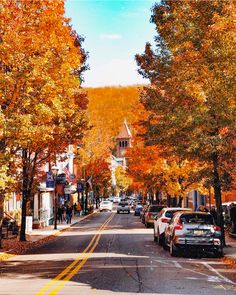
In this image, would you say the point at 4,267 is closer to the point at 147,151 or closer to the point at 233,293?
the point at 233,293

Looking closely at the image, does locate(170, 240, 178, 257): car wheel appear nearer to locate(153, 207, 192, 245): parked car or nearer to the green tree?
locate(153, 207, 192, 245): parked car

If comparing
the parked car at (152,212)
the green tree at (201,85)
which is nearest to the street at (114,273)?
the green tree at (201,85)

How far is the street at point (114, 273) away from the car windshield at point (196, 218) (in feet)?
4.43

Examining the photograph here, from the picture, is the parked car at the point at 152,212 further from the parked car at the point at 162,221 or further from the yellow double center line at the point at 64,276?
the yellow double center line at the point at 64,276

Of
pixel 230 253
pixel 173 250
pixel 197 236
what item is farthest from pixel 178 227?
pixel 230 253

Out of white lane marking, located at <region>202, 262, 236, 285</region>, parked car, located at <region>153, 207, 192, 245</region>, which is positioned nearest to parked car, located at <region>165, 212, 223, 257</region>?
white lane marking, located at <region>202, 262, 236, 285</region>

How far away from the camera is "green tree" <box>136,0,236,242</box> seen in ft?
68.2

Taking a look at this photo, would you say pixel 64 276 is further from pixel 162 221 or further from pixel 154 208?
pixel 154 208

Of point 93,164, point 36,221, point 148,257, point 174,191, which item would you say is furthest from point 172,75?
point 93,164

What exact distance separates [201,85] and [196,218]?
5.58 m

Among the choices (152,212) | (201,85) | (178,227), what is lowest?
(178,227)

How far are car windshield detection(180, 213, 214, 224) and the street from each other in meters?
1.35

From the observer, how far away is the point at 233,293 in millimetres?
11273

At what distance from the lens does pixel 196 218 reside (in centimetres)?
1969
